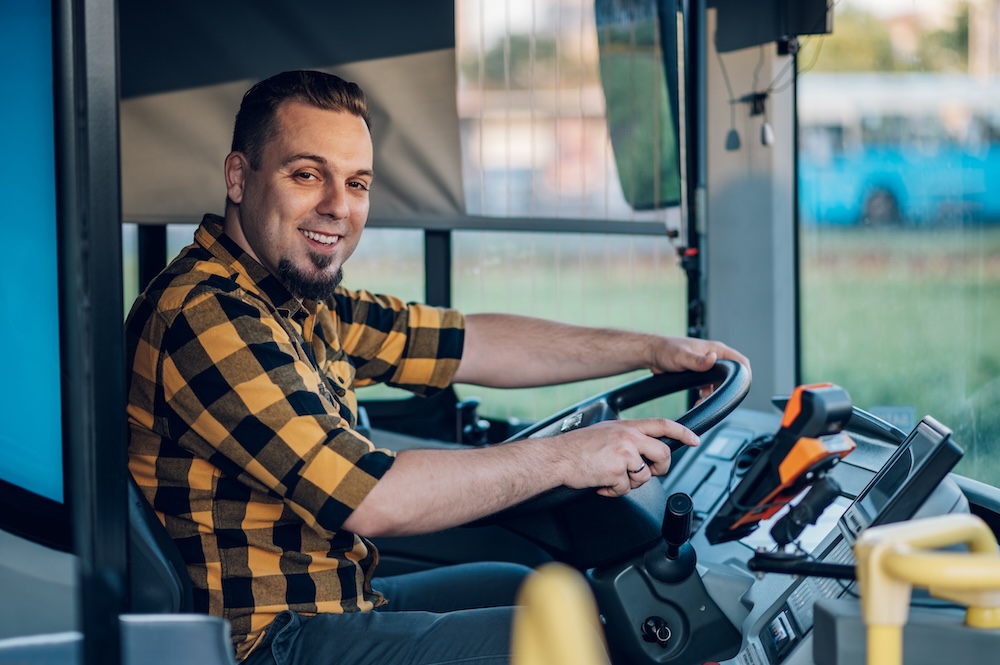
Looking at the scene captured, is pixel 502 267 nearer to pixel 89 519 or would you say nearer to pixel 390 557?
pixel 390 557

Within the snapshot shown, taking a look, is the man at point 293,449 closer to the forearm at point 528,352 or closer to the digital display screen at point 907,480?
the digital display screen at point 907,480

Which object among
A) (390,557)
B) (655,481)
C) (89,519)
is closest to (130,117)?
(390,557)

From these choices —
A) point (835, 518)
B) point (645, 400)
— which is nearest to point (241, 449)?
point (645, 400)

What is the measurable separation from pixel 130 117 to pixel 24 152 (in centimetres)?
256

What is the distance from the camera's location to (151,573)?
142 cm

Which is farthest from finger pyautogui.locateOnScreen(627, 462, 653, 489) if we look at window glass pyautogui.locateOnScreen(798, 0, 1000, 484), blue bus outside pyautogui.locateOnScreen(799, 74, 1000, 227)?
blue bus outside pyautogui.locateOnScreen(799, 74, 1000, 227)

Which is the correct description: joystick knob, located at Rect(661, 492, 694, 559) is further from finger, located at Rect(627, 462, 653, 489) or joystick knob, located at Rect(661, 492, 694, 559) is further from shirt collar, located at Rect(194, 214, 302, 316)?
shirt collar, located at Rect(194, 214, 302, 316)

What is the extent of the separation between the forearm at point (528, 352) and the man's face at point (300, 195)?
495 millimetres

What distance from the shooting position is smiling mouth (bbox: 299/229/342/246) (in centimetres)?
184

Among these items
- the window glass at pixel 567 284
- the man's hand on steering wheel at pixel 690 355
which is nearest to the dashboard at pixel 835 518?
the man's hand on steering wheel at pixel 690 355

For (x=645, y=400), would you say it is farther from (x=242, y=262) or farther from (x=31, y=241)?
(x=31, y=241)

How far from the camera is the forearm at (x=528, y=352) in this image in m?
2.25

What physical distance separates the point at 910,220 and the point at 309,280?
5.29 ft

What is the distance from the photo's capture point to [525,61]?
11.4ft
